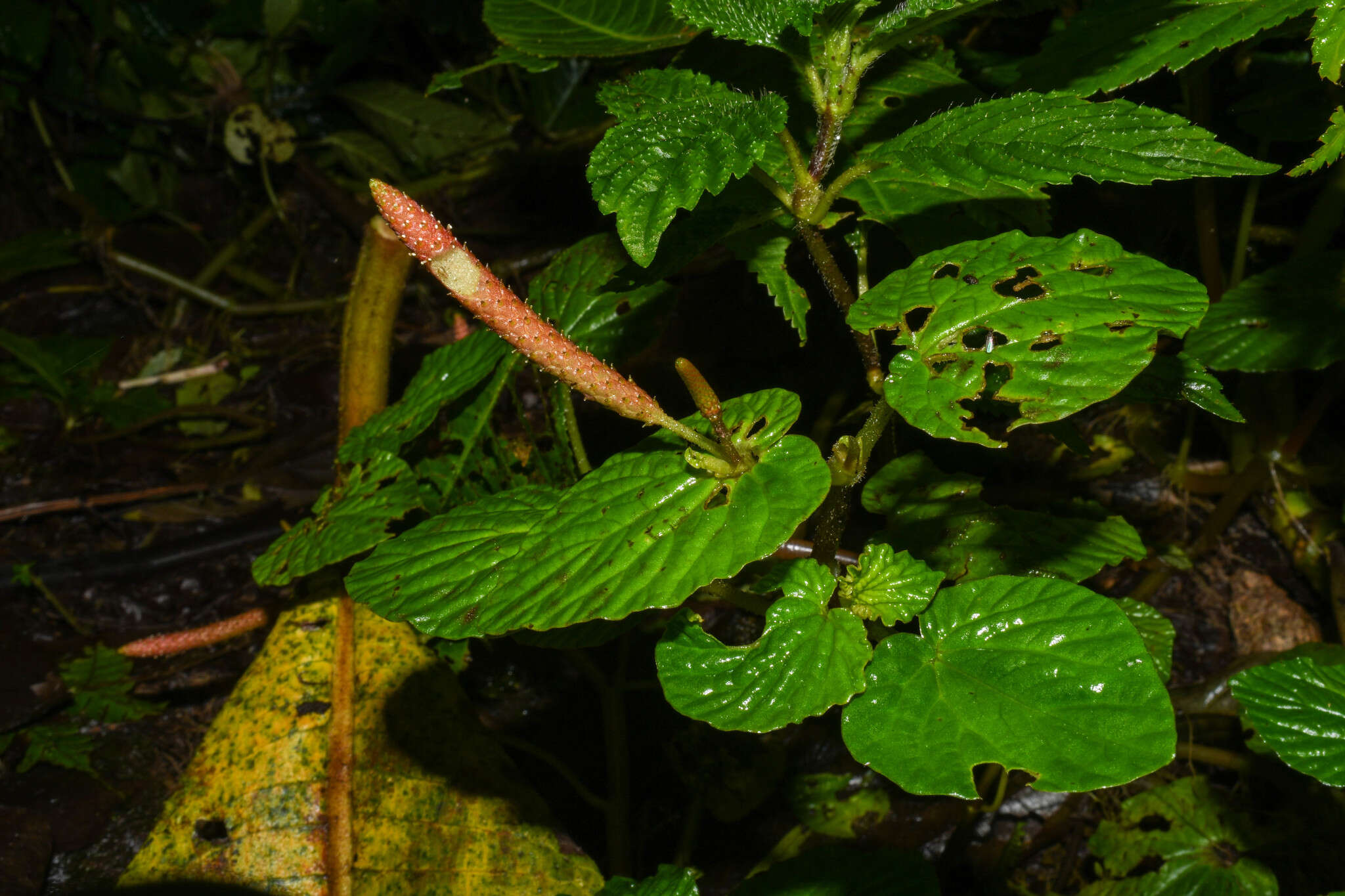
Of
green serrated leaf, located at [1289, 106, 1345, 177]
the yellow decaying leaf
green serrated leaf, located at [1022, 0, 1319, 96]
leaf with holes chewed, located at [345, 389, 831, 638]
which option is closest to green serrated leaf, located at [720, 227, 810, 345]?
leaf with holes chewed, located at [345, 389, 831, 638]

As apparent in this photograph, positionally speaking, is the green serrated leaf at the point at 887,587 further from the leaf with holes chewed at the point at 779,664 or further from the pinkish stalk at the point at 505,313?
the pinkish stalk at the point at 505,313

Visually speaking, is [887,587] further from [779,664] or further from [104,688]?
[104,688]

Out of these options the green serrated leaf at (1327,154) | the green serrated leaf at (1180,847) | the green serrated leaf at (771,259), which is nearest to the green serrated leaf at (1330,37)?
the green serrated leaf at (1327,154)

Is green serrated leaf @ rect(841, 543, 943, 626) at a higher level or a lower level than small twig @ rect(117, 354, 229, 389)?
higher

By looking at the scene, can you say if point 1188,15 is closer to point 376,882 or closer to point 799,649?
point 799,649

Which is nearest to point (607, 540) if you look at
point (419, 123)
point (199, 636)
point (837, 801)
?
point (837, 801)

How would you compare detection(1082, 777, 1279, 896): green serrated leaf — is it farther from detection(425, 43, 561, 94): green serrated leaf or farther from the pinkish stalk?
detection(425, 43, 561, 94): green serrated leaf

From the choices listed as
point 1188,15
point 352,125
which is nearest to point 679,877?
point 1188,15
